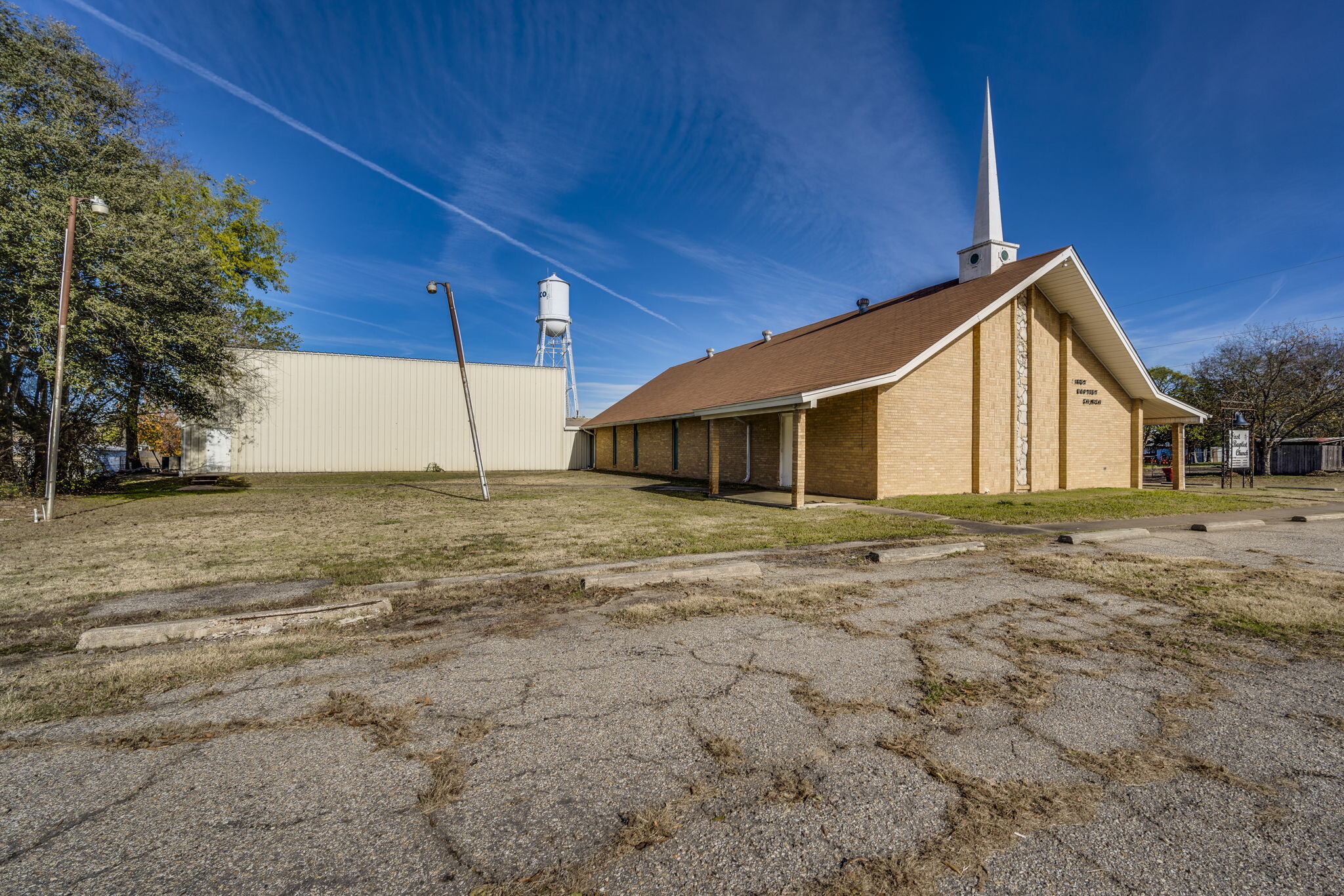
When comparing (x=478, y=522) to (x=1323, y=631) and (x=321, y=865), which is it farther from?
(x=1323, y=631)

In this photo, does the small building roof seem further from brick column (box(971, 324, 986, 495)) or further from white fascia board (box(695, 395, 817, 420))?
brick column (box(971, 324, 986, 495))

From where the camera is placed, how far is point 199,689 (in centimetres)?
358

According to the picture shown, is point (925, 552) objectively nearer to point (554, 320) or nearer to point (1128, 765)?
point (1128, 765)

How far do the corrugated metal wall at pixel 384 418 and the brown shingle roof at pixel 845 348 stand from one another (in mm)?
7983

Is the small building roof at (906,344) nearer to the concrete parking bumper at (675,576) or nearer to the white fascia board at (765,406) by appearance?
the white fascia board at (765,406)

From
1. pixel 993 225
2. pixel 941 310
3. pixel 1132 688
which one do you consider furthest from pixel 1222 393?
pixel 1132 688

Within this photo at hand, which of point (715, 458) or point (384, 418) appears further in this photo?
point (384, 418)

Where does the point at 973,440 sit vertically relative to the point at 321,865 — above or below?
above

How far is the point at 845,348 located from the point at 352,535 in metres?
14.2

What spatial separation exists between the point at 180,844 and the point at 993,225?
74.2 ft

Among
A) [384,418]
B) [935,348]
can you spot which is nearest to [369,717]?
[935,348]

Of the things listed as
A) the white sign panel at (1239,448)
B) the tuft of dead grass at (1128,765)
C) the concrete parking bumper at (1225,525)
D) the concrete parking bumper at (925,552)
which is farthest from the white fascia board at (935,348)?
the white sign panel at (1239,448)

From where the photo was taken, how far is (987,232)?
19.3 meters

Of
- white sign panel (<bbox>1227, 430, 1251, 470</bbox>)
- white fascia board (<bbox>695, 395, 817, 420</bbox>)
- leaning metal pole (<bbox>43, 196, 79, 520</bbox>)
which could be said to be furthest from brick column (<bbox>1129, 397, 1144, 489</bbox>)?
leaning metal pole (<bbox>43, 196, 79, 520</bbox>)
